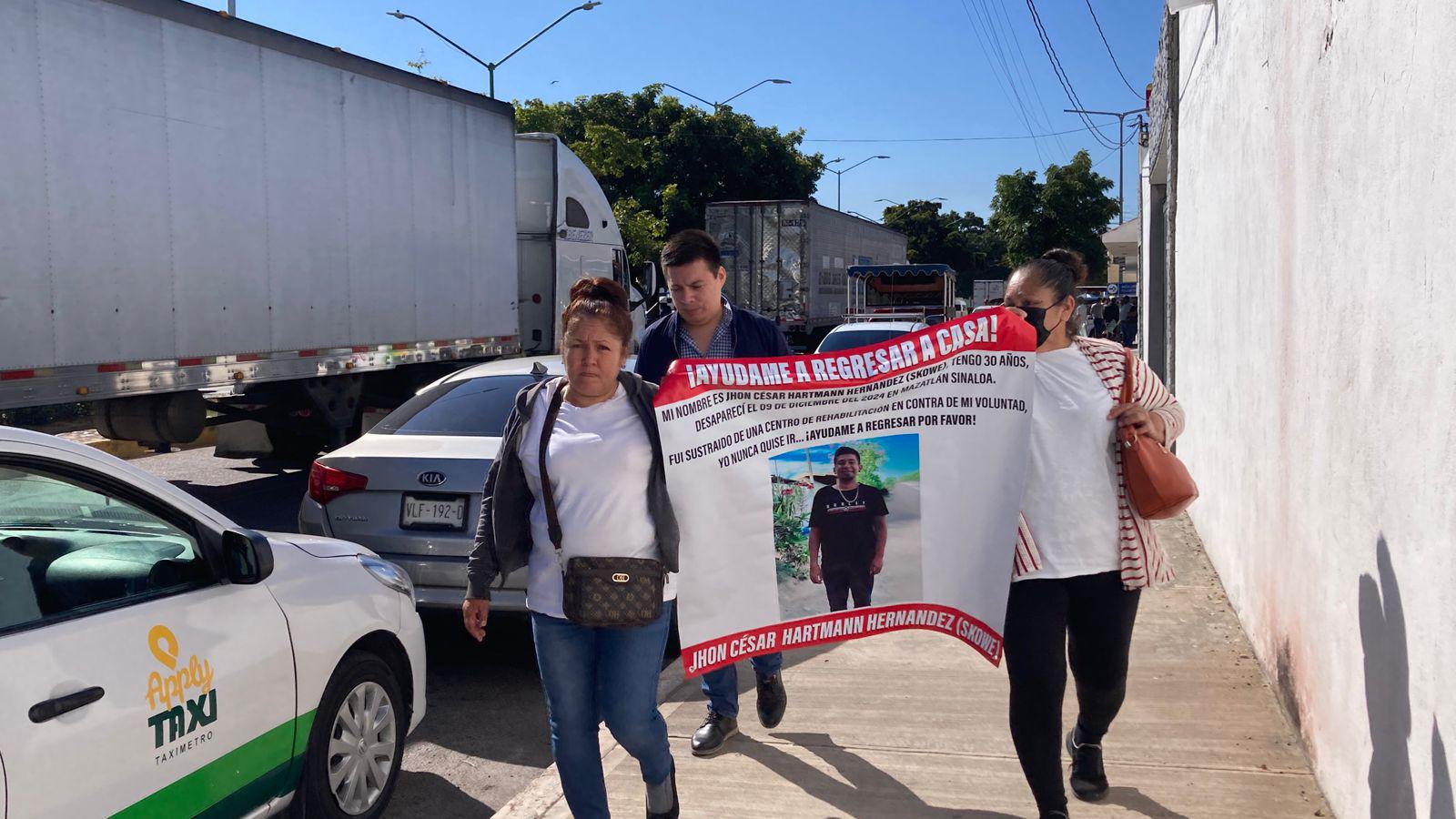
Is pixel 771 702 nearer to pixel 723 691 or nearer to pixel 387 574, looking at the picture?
pixel 723 691

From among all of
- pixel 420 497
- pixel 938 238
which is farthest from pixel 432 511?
pixel 938 238

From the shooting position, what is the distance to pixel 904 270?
3044cm

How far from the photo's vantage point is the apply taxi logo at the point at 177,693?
302 centimetres

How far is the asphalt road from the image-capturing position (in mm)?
4488

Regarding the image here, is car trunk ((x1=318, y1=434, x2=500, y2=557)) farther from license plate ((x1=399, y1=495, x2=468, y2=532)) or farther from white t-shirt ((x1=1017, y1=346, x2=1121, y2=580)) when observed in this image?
white t-shirt ((x1=1017, y1=346, x2=1121, y2=580))

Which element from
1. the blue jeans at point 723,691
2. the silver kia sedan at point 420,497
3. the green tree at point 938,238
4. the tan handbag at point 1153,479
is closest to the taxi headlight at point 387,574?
the silver kia sedan at point 420,497

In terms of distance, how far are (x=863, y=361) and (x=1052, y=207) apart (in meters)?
36.2

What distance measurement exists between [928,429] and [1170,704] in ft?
6.99

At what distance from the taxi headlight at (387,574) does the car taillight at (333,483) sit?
5.03ft

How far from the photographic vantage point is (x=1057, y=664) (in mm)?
3568

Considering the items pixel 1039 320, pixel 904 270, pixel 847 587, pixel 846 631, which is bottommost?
pixel 846 631

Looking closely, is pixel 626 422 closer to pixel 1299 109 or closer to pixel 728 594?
pixel 728 594

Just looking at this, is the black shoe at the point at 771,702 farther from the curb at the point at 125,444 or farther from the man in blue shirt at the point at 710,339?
the curb at the point at 125,444

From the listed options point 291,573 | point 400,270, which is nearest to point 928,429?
point 291,573
